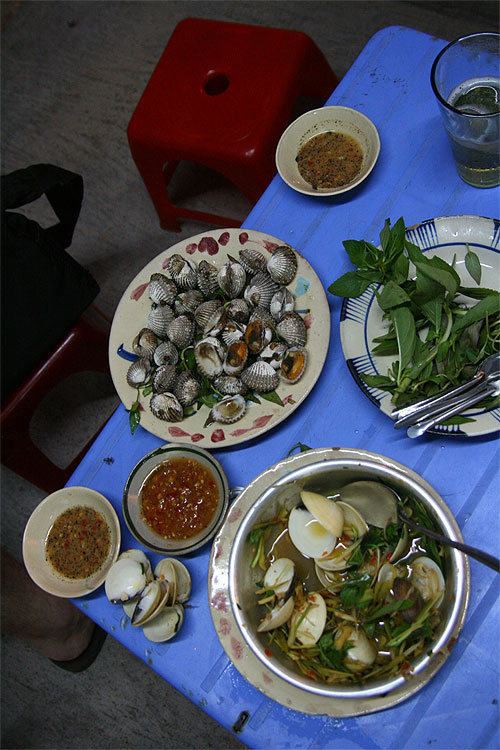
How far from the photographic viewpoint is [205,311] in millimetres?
1083

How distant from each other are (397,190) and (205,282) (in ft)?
1.30

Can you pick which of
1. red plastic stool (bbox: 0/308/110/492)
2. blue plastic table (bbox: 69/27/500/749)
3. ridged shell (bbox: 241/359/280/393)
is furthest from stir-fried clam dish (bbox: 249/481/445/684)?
red plastic stool (bbox: 0/308/110/492)

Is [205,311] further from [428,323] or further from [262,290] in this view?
[428,323]

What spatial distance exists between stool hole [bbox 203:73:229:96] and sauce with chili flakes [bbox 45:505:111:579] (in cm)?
120

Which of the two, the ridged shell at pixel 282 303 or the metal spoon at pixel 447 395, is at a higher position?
the metal spoon at pixel 447 395

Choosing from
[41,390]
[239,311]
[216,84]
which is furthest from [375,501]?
[216,84]

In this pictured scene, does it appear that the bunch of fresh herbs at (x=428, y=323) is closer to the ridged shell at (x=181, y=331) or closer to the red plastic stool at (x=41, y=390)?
the ridged shell at (x=181, y=331)

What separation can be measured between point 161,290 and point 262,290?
185mm

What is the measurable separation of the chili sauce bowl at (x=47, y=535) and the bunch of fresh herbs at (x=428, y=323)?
1.56ft

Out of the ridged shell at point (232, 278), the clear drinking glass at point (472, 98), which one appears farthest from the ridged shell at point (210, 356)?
the clear drinking glass at point (472, 98)

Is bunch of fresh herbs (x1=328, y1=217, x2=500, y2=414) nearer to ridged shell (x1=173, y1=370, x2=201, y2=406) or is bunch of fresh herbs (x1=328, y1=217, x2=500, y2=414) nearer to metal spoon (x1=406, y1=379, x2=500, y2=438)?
metal spoon (x1=406, y1=379, x2=500, y2=438)

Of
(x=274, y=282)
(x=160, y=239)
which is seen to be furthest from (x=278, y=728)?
(x=160, y=239)

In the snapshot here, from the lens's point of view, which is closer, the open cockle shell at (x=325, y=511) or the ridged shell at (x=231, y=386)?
the open cockle shell at (x=325, y=511)

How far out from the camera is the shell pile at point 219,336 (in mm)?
1011
